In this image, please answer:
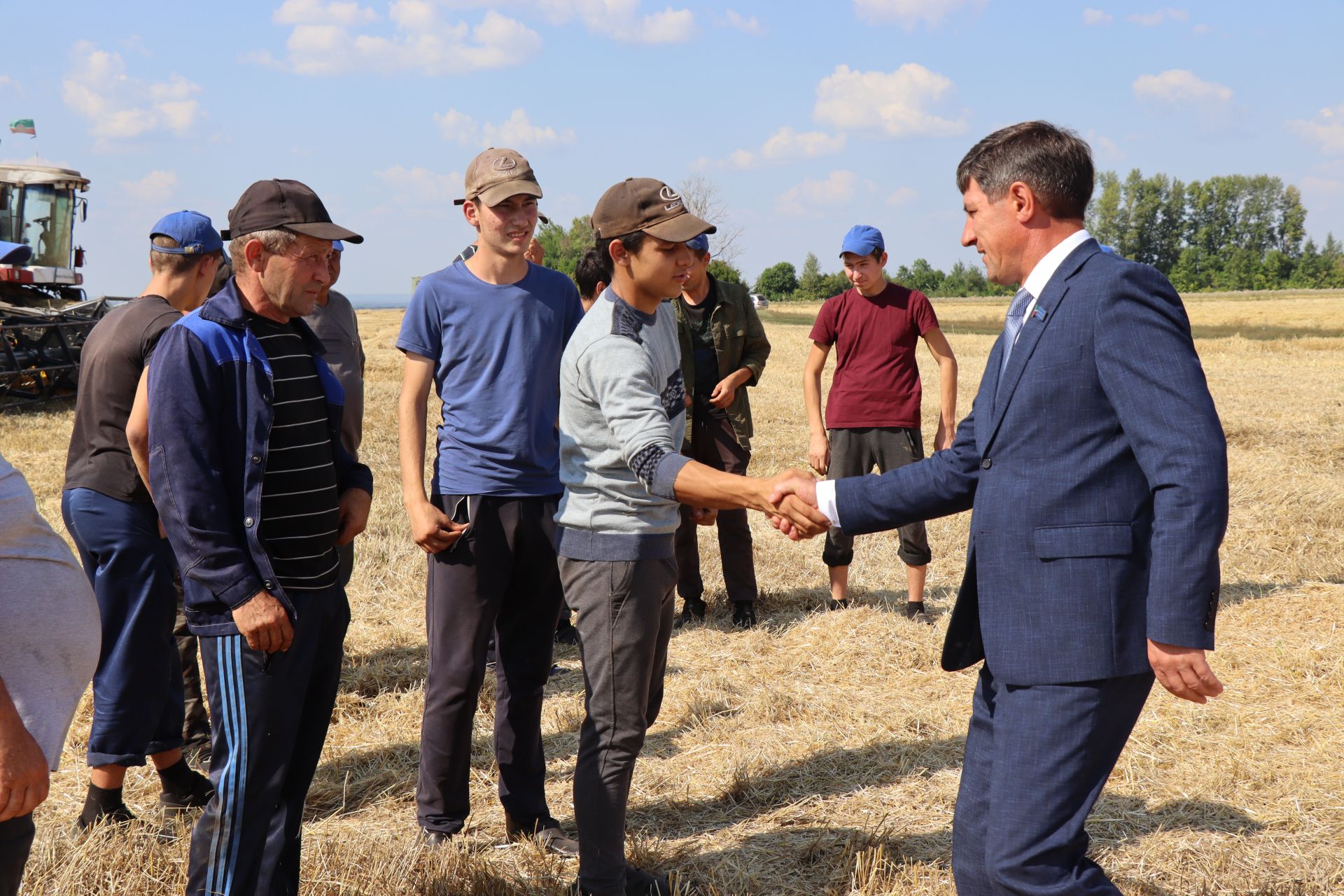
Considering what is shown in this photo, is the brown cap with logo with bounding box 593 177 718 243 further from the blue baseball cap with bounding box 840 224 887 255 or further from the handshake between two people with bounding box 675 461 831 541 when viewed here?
the blue baseball cap with bounding box 840 224 887 255

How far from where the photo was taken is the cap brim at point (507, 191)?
3764 mm

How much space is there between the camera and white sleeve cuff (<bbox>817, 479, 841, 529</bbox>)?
3.14m

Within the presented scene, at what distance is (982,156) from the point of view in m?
2.64

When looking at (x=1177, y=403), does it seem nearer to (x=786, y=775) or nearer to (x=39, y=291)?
(x=786, y=775)

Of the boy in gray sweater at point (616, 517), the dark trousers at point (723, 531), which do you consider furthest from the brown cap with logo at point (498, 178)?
the dark trousers at point (723, 531)

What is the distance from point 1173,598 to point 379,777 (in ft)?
10.6

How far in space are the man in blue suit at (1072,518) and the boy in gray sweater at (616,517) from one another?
843 millimetres

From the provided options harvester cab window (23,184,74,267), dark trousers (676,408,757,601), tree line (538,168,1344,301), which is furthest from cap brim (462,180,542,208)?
tree line (538,168,1344,301)

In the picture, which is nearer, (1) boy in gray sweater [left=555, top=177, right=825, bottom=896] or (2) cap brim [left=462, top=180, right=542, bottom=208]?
(1) boy in gray sweater [left=555, top=177, right=825, bottom=896]

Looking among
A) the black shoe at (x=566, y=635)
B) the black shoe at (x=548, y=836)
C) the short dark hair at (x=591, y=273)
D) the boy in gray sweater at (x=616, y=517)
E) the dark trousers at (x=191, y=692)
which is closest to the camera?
the boy in gray sweater at (x=616, y=517)

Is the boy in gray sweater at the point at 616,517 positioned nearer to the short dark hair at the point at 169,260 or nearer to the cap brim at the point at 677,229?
→ the cap brim at the point at 677,229

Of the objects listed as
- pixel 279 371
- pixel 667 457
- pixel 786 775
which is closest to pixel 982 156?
pixel 667 457

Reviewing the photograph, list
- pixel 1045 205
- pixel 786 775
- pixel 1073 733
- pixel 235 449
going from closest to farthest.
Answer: pixel 1073 733, pixel 1045 205, pixel 235 449, pixel 786 775

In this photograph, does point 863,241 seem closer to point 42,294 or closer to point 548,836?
point 548,836
